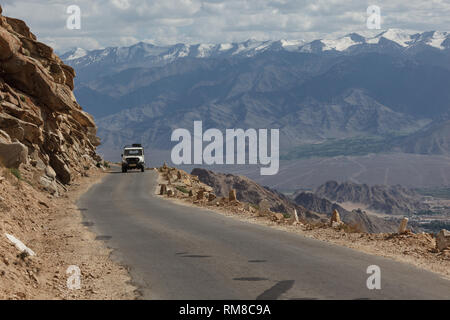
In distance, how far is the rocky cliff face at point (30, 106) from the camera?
30469mm

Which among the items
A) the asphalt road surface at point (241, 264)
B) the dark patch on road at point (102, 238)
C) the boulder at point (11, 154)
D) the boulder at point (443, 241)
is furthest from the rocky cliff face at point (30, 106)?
the boulder at point (443, 241)

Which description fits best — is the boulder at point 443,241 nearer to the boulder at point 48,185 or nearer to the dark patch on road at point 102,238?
the dark patch on road at point 102,238

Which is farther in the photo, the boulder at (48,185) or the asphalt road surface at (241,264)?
the boulder at (48,185)

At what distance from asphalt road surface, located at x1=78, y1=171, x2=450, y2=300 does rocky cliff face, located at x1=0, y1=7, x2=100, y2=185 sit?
11261 millimetres

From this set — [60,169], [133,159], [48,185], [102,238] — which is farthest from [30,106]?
[133,159]

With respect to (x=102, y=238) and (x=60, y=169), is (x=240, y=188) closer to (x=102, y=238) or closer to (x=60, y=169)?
(x=60, y=169)

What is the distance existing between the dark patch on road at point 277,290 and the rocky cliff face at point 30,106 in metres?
18.5

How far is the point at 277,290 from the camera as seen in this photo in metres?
10.2

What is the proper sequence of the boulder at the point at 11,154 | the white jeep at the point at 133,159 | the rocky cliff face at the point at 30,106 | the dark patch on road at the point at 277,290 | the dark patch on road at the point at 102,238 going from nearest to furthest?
the dark patch on road at the point at 277,290 → the dark patch on road at the point at 102,238 → the boulder at the point at 11,154 → the rocky cliff face at the point at 30,106 → the white jeep at the point at 133,159

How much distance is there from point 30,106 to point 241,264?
27.8 m

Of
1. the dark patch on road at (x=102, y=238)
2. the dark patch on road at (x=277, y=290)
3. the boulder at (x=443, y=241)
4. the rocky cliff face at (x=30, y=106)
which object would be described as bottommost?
the dark patch on road at (x=102, y=238)

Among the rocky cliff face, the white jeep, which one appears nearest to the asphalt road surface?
the rocky cliff face
